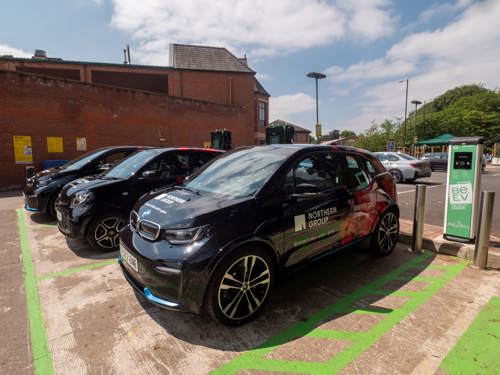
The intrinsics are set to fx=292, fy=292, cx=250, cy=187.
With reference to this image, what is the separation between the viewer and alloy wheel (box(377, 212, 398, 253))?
4125 mm

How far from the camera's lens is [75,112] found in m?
14.8

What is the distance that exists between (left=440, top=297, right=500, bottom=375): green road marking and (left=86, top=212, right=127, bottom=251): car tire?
4.26m

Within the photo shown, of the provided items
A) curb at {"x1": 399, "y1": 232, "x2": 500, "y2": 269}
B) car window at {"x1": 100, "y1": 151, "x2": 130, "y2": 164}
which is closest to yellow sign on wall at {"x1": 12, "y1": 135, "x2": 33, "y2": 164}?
car window at {"x1": 100, "y1": 151, "x2": 130, "y2": 164}

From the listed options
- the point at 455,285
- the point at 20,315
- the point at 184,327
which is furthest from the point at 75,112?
the point at 455,285

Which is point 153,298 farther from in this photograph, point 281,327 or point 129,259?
point 281,327

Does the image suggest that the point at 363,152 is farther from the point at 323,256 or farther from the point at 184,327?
the point at 184,327

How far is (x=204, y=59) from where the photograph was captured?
28.2 metres

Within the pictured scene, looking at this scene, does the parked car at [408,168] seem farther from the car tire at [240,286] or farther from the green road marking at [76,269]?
the green road marking at [76,269]

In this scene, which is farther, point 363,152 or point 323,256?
point 363,152

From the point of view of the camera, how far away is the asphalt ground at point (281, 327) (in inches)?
85.7

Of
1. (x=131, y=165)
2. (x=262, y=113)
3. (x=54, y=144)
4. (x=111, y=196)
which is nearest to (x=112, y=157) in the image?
(x=131, y=165)

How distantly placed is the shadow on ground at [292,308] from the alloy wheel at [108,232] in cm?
173

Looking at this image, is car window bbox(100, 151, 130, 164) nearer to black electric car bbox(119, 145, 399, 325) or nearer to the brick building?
black electric car bbox(119, 145, 399, 325)

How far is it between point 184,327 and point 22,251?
362 centimetres
